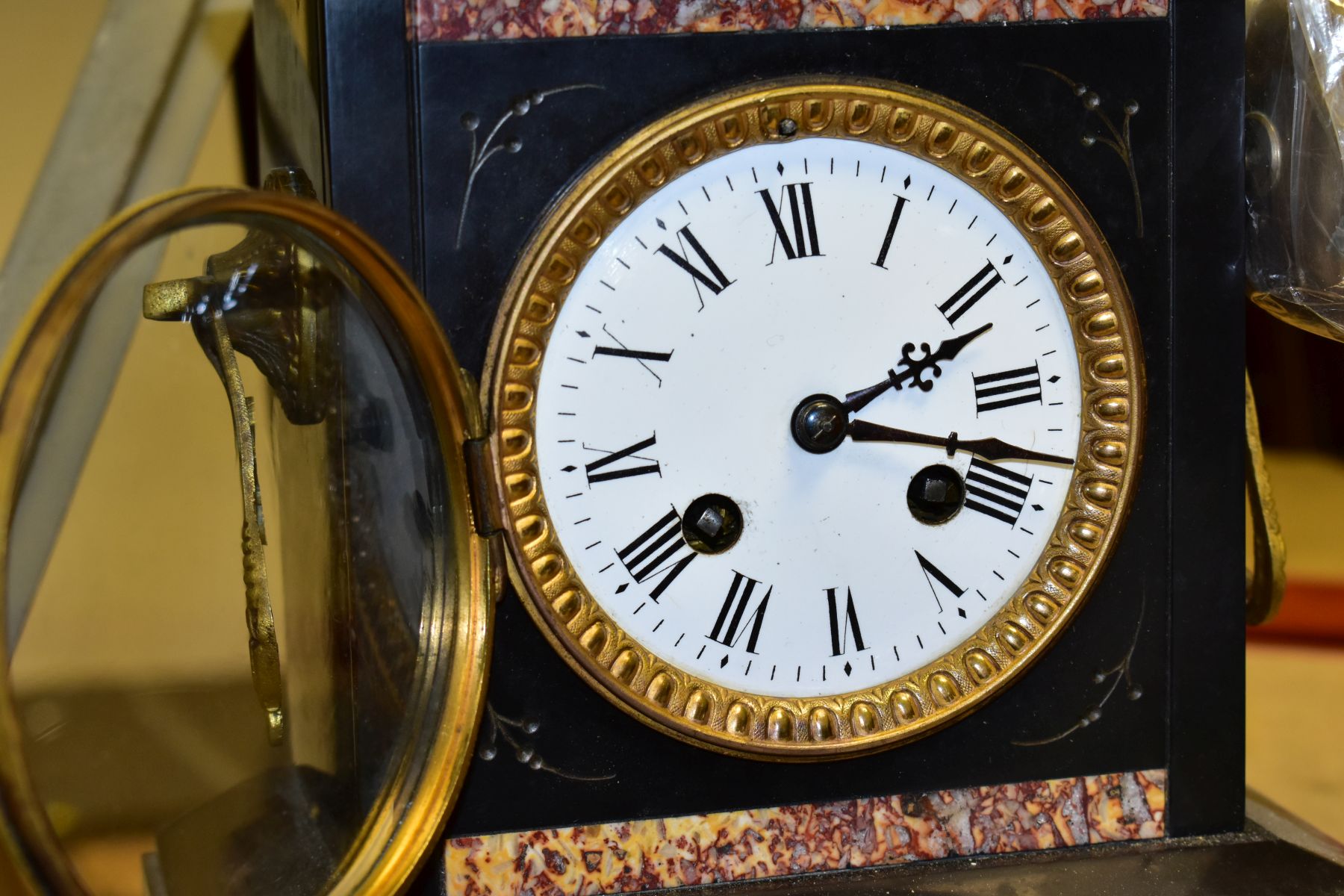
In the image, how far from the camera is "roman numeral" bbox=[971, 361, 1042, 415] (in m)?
1.09

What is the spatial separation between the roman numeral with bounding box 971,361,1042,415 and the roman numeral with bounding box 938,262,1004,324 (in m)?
0.05

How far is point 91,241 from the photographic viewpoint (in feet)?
2.36

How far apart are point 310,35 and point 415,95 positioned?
0.09 meters

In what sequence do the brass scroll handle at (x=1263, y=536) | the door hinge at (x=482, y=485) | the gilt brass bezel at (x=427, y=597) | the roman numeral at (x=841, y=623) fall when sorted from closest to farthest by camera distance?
the gilt brass bezel at (x=427, y=597)
the door hinge at (x=482, y=485)
the roman numeral at (x=841, y=623)
the brass scroll handle at (x=1263, y=536)

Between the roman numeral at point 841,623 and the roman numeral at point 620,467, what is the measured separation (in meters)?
0.18

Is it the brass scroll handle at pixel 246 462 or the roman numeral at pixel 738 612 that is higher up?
the brass scroll handle at pixel 246 462

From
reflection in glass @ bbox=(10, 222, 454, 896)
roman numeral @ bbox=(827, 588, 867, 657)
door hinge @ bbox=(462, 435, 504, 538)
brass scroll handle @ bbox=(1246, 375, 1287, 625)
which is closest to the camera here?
reflection in glass @ bbox=(10, 222, 454, 896)

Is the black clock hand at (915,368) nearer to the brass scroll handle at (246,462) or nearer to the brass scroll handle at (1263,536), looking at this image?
the brass scroll handle at (1263,536)

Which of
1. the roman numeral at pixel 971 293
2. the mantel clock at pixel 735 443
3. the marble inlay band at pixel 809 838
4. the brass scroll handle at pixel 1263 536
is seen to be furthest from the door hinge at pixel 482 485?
the brass scroll handle at pixel 1263 536

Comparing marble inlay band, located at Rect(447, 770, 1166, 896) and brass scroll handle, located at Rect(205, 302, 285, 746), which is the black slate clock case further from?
brass scroll handle, located at Rect(205, 302, 285, 746)

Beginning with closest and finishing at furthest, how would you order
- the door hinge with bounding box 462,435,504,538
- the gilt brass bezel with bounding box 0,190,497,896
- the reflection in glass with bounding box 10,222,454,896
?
1. the gilt brass bezel with bounding box 0,190,497,896
2. the reflection in glass with bounding box 10,222,454,896
3. the door hinge with bounding box 462,435,504,538

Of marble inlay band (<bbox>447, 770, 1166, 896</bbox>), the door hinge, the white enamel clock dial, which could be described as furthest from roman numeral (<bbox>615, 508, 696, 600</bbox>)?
marble inlay band (<bbox>447, 770, 1166, 896</bbox>)

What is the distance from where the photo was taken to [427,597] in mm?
1000

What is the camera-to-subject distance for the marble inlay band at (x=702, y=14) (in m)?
1.00
